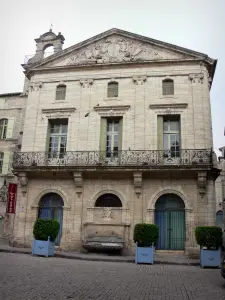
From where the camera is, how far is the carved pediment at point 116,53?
19734 mm

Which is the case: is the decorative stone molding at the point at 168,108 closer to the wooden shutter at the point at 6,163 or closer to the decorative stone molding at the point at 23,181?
the decorative stone molding at the point at 23,181

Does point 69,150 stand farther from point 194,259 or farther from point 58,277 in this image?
point 58,277

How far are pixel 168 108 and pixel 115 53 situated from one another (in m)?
5.08

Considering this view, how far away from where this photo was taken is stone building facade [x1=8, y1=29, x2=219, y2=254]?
17.0 meters

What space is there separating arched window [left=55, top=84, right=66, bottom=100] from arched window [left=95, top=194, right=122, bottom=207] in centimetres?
679

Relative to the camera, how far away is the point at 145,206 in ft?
56.4

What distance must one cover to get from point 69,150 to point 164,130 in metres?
5.59

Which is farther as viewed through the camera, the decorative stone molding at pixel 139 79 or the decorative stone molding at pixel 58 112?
the decorative stone molding at pixel 58 112

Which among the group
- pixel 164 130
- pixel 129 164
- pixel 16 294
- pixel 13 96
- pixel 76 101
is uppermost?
pixel 13 96

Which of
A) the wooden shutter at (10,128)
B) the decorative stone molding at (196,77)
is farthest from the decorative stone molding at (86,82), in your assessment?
the wooden shutter at (10,128)

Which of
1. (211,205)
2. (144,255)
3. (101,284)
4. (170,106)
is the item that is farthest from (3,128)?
(101,284)

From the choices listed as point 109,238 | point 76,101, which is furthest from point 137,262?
point 76,101

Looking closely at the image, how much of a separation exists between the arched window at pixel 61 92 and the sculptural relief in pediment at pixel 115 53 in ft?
5.00

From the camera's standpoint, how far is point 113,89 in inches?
782
